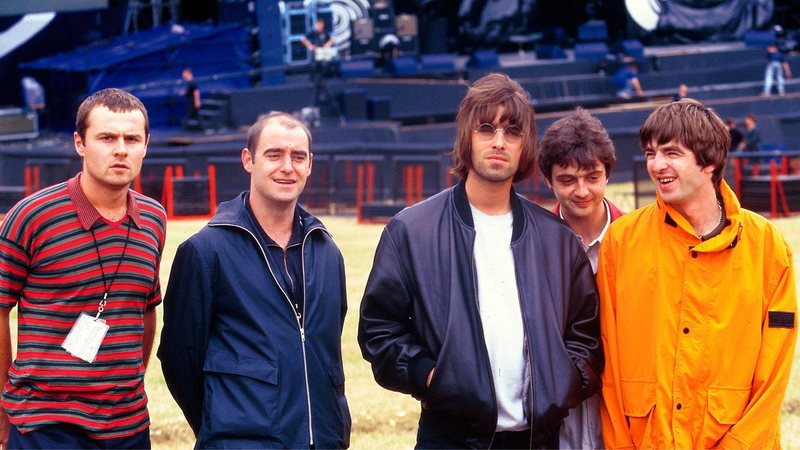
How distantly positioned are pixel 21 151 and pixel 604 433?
19.7m

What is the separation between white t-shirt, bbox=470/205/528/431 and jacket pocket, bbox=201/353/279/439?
2.63 feet

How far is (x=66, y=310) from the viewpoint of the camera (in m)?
4.24

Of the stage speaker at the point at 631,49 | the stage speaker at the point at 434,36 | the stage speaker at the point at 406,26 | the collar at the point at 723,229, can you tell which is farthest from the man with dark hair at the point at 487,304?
the stage speaker at the point at 631,49

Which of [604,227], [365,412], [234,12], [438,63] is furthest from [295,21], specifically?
[604,227]

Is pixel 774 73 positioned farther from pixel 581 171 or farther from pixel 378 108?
pixel 581 171

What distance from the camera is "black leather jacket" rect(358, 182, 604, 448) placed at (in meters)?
4.18

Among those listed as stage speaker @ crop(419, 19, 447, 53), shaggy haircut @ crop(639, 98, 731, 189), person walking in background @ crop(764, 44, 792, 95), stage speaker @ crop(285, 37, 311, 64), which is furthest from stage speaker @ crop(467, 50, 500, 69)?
shaggy haircut @ crop(639, 98, 731, 189)

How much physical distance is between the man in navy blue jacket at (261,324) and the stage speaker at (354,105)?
22.5 m

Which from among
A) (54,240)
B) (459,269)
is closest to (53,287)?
(54,240)

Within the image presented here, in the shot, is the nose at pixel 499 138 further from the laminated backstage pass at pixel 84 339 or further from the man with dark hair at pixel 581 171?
the laminated backstage pass at pixel 84 339

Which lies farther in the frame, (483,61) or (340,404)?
(483,61)

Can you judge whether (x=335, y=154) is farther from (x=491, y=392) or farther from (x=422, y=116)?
(x=491, y=392)

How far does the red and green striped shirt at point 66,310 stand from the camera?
4.22 meters

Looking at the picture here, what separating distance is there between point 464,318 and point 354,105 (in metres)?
23.0
